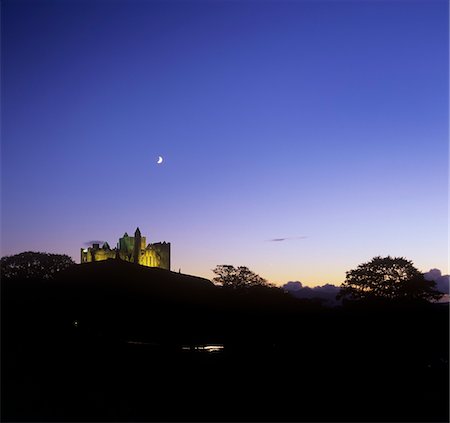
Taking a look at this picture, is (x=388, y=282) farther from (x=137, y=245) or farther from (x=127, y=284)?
(x=137, y=245)

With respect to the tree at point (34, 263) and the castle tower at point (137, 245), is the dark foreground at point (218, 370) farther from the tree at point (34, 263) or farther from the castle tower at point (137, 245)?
the castle tower at point (137, 245)

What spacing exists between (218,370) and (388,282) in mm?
34921

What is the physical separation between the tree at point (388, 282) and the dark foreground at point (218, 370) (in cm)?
2156

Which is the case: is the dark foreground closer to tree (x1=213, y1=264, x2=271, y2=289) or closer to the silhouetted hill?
the silhouetted hill

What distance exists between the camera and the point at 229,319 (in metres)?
22.8

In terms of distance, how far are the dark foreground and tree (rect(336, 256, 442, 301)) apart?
21563 mm

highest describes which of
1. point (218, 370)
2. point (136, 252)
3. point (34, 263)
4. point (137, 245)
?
point (137, 245)

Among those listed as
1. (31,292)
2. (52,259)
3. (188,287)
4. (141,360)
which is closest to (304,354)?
(141,360)

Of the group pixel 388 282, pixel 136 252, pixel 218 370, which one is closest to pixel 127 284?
pixel 218 370

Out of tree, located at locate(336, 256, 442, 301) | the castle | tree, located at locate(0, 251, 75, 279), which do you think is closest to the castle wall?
the castle

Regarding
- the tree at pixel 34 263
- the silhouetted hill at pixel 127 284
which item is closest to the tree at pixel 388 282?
the silhouetted hill at pixel 127 284

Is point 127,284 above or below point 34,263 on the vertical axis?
below

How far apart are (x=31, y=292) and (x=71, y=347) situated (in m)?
8.18

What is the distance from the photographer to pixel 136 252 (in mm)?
83312
